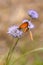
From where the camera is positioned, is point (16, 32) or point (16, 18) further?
point (16, 18)

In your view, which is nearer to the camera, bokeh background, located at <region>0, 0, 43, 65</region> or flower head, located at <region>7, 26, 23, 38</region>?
flower head, located at <region>7, 26, 23, 38</region>

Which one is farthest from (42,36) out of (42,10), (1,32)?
(42,10)

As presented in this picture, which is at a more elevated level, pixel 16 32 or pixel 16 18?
pixel 16 18

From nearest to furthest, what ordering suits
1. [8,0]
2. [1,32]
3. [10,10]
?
[1,32] → [10,10] → [8,0]

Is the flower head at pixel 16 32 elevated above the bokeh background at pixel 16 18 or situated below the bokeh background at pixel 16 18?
below

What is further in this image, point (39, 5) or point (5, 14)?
point (39, 5)

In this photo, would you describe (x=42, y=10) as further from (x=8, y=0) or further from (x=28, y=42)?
(x=28, y=42)

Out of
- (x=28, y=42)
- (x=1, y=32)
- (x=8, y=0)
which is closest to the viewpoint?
(x=28, y=42)

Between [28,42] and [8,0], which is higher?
[8,0]

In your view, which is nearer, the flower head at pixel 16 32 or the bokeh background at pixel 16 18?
the flower head at pixel 16 32

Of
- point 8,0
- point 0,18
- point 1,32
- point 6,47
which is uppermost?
point 8,0

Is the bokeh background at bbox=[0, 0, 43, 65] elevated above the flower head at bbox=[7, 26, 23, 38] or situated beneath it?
elevated above
